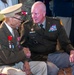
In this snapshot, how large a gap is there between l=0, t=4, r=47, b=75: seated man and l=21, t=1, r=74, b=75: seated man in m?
0.35

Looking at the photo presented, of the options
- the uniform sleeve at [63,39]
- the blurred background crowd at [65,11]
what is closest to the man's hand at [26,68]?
the uniform sleeve at [63,39]

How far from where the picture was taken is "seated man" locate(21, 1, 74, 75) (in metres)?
3.62

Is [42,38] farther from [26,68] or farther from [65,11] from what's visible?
[65,11]

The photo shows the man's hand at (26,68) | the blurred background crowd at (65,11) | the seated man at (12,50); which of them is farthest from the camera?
the blurred background crowd at (65,11)

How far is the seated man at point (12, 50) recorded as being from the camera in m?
3.02

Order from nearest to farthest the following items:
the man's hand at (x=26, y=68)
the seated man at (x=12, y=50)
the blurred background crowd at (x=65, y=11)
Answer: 1. the seated man at (x=12, y=50)
2. the man's hand at (x=26, y=68)
3. the blurred background crowd at (x=65, y=11)

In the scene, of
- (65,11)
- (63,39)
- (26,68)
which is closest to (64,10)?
(65,11)

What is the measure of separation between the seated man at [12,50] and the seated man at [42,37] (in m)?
0.35

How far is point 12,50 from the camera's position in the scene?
3090 mm

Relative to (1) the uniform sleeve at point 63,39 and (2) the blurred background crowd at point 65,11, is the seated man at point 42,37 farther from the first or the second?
(2) the blurred background crowd at point 65,11

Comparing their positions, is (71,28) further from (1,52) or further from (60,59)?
(1,52)

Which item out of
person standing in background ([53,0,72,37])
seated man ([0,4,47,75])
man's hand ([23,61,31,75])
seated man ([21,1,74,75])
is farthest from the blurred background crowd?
man's hand ([23,61,31,75])

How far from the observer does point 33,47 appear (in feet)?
12.0

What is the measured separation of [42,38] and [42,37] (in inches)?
0.5
